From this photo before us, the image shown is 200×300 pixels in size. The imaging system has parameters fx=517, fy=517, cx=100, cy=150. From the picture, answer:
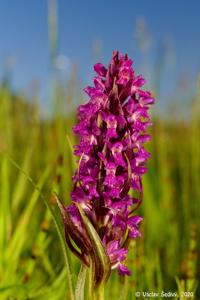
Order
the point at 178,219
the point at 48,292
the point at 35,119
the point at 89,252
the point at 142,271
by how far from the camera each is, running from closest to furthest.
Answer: the point at 89,252
the point at 48,292
the point at 142,271
the point at 35,119
the point at 178,219

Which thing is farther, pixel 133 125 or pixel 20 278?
pixel 20 278

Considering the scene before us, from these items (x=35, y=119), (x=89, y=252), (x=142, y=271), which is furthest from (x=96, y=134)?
(x=35, y=119)

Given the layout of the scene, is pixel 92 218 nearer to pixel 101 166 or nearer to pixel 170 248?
pixel 101 166

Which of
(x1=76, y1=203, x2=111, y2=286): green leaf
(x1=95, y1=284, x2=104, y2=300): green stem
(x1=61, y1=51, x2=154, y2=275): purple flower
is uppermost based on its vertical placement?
(x1=61, y1=51, x2=154, y2=275): purple flower

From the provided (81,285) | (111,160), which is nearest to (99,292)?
(81,285)

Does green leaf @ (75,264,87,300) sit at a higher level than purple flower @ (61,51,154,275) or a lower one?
lower

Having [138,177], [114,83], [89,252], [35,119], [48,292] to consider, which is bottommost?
[48,292]
